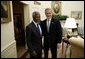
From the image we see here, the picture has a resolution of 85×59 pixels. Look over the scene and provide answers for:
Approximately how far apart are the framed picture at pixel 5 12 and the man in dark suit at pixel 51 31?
0.57 m

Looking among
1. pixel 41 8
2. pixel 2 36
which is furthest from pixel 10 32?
pixel 41 8

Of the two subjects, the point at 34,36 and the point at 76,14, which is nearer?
the point at 34,36

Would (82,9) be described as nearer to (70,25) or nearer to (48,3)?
(48,3)

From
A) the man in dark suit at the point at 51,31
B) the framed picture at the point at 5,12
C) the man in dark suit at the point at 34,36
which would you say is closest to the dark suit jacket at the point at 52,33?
the man in dark suit at the point at 51,31

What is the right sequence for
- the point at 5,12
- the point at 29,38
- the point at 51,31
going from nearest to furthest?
the point at 29,38 → the point at 51,31 → the point at 5,12

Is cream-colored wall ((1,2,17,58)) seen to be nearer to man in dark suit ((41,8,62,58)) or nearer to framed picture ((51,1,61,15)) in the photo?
man in dark suit ((41,8,62,58))

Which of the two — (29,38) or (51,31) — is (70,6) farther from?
(29,38)

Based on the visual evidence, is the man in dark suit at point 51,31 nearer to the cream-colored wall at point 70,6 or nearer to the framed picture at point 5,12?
the framed picture at point 5,12

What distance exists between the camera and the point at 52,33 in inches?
80.9

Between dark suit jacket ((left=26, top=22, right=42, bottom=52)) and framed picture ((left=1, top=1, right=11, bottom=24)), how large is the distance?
1.82 ft

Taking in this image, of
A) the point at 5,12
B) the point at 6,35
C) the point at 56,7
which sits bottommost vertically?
the point at 6,35

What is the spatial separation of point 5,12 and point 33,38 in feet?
2.30

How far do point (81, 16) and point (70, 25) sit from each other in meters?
2.71

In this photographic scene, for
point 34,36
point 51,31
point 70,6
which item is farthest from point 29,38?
point 70,6
